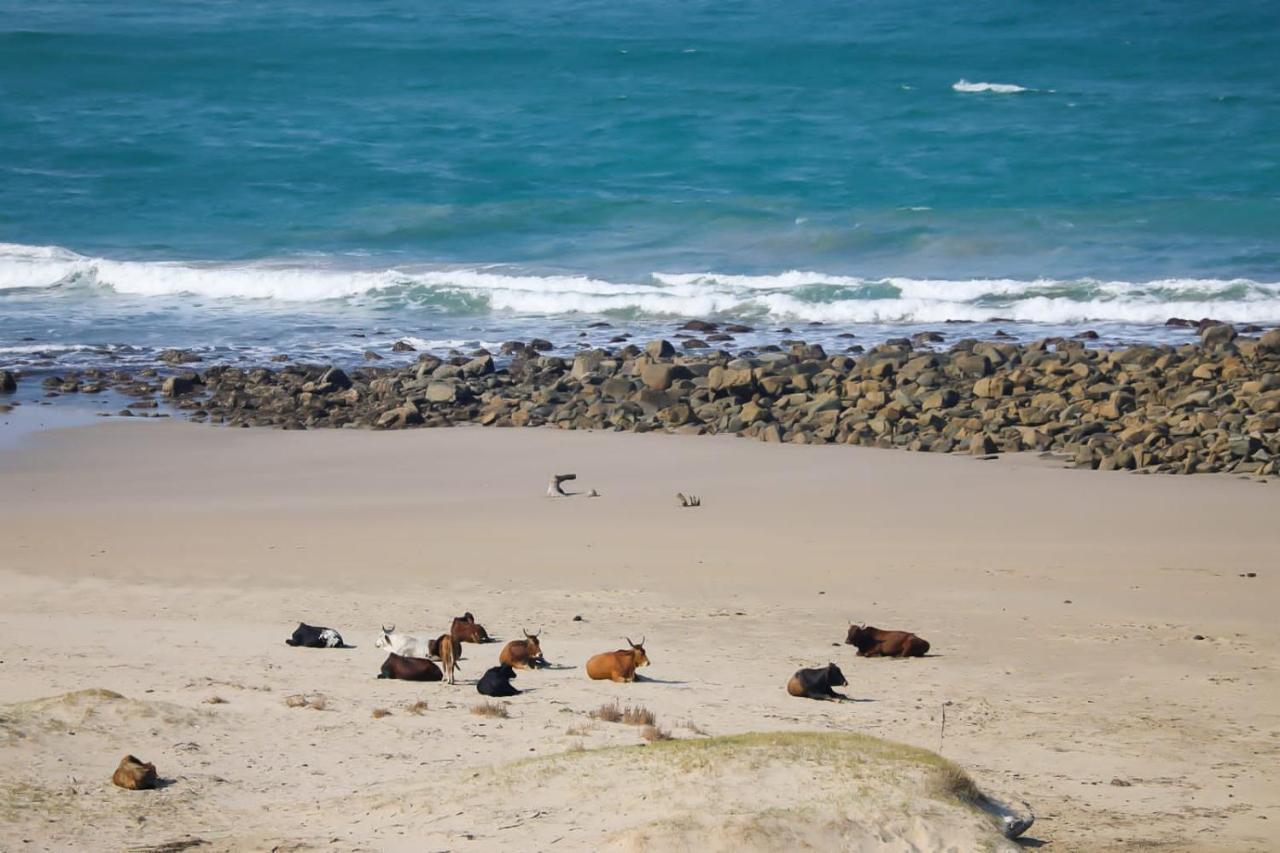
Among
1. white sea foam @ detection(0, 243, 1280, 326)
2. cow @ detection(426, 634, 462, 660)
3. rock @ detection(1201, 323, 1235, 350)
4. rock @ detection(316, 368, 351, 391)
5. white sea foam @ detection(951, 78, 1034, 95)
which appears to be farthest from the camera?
white sea foam @ detection(951, 78, 1034, 95)

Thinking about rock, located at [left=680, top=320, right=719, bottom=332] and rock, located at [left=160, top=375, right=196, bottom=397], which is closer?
rock, located at [left=160, top=375, right=196, bottom=397]

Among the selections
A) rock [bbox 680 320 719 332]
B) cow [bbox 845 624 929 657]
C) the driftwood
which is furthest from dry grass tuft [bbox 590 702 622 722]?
rock [bbox 680 320 719 332]

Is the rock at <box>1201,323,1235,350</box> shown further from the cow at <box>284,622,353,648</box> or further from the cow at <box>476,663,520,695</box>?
the cow at <box>476,663,520,695</box>

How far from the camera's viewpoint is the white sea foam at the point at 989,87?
44969 mm

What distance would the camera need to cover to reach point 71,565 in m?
12.6

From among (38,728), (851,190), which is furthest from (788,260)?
(38,728)

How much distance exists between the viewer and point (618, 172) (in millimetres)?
39219

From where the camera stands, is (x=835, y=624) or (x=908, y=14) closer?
(x=835, y=624)

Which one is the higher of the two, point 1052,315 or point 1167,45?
point 1167,45

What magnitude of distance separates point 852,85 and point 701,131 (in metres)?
6.04

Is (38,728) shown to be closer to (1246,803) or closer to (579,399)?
(1246,803)

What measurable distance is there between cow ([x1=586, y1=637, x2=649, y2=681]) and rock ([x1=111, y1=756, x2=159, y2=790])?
2937 mm

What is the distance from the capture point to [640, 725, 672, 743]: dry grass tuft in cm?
790

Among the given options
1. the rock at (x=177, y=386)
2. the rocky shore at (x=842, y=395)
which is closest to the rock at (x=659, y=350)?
the rocky shore at (x=842, y=395)
